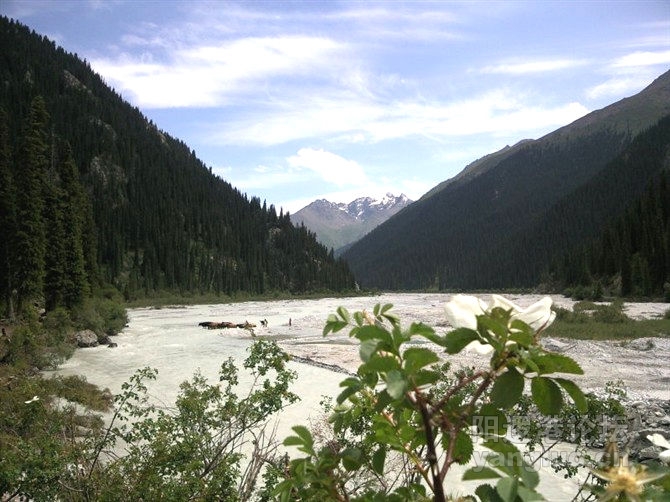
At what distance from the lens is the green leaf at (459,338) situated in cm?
90

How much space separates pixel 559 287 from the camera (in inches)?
3219

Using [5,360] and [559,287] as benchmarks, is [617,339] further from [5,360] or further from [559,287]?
[559,287]

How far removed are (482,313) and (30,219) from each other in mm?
35289

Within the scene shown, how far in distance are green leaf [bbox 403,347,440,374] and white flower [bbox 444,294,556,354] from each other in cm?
8

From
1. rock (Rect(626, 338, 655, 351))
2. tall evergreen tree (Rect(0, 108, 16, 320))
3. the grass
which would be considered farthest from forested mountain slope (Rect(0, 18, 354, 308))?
rock (Rect(626, 338, 655, 351))

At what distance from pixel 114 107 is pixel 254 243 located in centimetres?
6243

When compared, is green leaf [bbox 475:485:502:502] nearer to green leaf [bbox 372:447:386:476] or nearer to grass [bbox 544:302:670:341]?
green leaf [bbox 372:447:386:476]

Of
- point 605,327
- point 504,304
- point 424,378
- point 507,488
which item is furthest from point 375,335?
point 605,327

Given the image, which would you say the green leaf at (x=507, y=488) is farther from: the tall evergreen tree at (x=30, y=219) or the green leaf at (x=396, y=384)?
the tall evergreen tree at (x=30, y=219)

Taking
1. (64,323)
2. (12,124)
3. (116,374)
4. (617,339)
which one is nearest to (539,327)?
(116,374)

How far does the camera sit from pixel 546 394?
38.2 inches

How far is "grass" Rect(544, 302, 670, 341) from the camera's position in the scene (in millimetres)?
24578

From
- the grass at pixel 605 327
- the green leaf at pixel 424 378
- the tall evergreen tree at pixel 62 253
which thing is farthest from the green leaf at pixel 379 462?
the tall evergreen tree at pixel 62 253

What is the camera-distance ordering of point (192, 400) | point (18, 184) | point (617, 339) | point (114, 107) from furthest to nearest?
point (114, 107), point (18, 184), point (617, 339), point (192, 400)
